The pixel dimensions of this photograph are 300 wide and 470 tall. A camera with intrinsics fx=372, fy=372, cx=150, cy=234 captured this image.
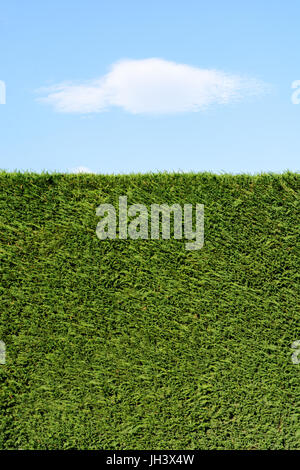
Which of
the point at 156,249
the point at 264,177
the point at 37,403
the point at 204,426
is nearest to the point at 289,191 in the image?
the point at 264,177

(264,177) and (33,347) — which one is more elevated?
(264,177)

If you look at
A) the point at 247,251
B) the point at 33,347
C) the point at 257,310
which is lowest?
the point at 33,347

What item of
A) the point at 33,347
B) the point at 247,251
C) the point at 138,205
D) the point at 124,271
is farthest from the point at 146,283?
the point at 33,347

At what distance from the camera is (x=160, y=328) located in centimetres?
459

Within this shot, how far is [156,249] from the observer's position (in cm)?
467

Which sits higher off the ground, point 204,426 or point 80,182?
point 80,182

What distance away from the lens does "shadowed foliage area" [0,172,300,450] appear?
4.58 m

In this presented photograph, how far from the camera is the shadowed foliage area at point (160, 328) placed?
15.0 feet

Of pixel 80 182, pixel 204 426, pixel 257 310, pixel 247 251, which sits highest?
pixel 80 182

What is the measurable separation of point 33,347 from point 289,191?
12.5 feet

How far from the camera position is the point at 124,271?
4660mm
